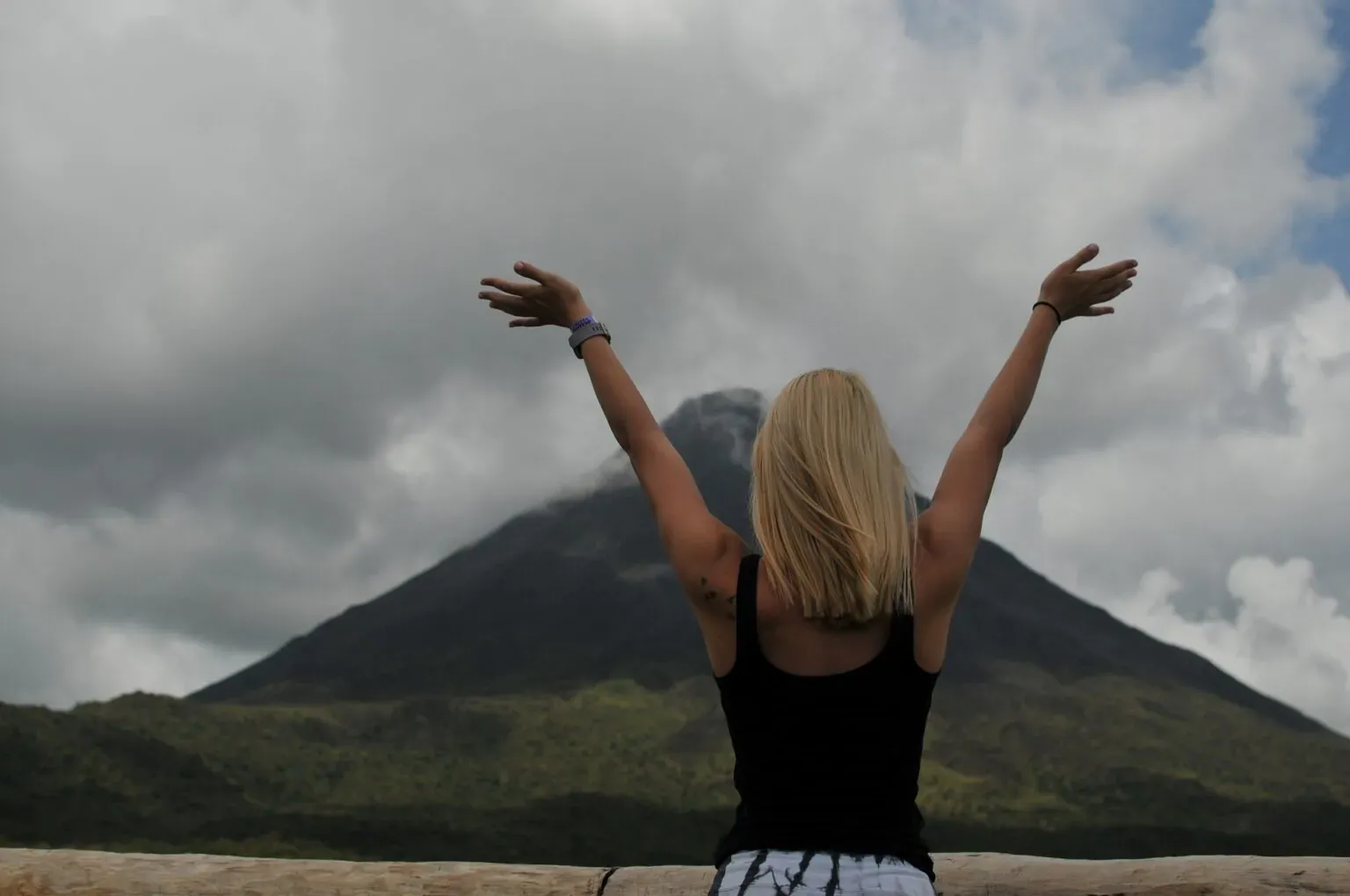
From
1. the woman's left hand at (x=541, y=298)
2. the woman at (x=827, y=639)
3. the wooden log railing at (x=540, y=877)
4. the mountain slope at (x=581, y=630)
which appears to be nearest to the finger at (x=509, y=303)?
the woman's left hand at (x=541, y=298)

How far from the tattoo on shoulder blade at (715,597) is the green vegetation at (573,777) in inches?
2797

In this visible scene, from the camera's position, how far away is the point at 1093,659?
119 metres

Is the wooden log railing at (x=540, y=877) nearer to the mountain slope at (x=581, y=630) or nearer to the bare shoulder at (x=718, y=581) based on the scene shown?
the bare shoulder at (x=718, y=581)

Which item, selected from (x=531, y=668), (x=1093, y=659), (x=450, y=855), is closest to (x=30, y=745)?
(x=450, y=855)

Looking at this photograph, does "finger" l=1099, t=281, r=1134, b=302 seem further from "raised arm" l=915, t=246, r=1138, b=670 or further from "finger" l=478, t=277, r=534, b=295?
"finger" l=478, t=277, r=534, b=295

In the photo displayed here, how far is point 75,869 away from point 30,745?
303ft

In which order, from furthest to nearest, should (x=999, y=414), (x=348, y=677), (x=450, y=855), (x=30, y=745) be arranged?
(x=348, y=677), (x=30, y=745), (x=450, y=855), (x=999, y=414)

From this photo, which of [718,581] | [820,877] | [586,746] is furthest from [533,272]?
[586,746]

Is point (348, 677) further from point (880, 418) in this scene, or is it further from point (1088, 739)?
point (880, 418)

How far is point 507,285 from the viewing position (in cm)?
283

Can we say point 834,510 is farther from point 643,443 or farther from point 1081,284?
point 1081,284

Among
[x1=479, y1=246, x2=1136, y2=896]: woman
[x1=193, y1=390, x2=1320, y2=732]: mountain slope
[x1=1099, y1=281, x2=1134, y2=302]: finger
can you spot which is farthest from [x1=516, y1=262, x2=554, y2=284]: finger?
[x1=193, y1=390, x2=1320, y2=732]: mountain slope

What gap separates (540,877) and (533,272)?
8.08 feet

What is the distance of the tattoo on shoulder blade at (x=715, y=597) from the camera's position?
86.4 inches
